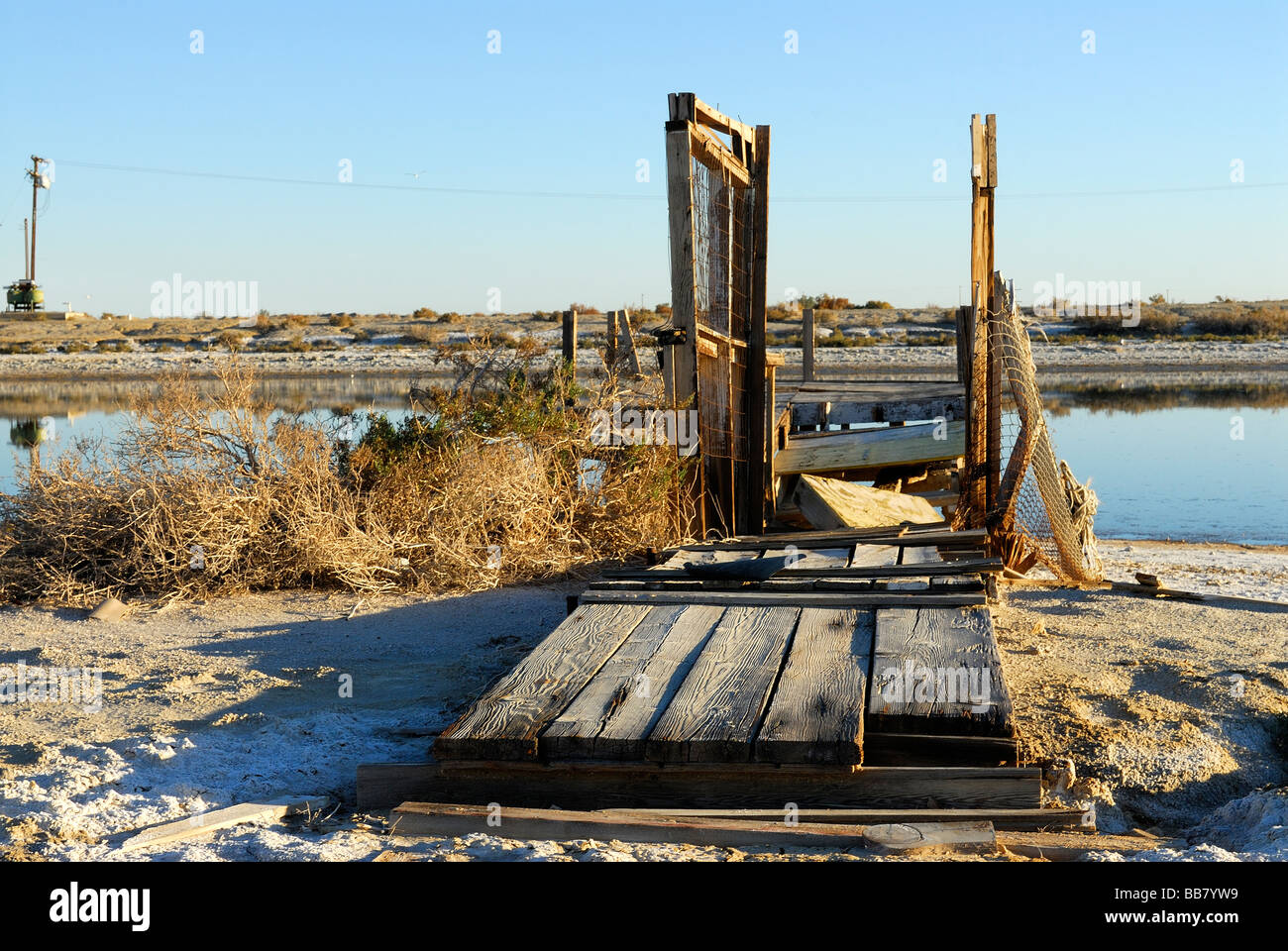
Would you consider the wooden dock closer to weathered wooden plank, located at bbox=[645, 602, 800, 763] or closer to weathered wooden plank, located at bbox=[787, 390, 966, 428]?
weathered wooden plank, located at bbox=[645, 602, 800, 763]

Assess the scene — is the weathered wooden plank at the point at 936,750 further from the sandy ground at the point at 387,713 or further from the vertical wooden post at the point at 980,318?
the vertical wooden post at the point at 980,318

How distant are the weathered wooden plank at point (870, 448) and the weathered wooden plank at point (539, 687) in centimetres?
665

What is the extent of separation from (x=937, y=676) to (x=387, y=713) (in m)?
2.58

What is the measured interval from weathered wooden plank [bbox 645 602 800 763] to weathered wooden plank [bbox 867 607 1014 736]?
0.44m

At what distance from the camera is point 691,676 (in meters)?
4.77

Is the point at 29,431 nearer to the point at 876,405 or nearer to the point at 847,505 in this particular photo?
the point at 876,405

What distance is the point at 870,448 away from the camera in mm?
12984

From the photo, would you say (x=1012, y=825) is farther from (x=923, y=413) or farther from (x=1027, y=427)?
(x=923, y=413)

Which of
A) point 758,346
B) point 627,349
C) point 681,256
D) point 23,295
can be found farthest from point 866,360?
point 23,295

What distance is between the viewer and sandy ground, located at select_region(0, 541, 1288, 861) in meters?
4.01

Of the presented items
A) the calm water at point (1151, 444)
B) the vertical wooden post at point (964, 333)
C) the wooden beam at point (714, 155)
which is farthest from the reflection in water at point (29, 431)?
the vertical wooden post at point (964, 333)

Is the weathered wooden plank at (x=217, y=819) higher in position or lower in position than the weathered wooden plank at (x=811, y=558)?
lower

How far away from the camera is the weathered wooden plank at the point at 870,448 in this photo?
12609 millimetres
